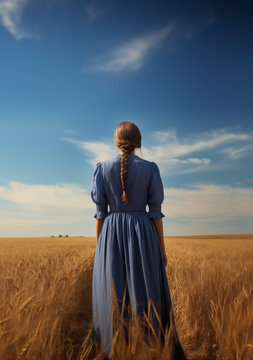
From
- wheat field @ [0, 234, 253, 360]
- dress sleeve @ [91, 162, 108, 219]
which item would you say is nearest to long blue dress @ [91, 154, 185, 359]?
dress sleeve @ [91, 162, 108, 219]

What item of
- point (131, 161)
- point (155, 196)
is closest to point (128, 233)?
point (155, 196)

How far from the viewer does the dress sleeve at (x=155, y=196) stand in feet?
9.16

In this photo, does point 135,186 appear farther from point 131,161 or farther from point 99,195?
point 99,195

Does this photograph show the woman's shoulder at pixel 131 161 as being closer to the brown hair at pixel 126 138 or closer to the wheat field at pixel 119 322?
the brown hair at pixel 126 138

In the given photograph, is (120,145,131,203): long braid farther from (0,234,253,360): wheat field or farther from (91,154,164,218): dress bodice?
(0,234,253,360): wheat field

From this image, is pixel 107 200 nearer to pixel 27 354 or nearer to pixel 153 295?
pixel 153 295

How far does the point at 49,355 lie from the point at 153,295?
0.93m

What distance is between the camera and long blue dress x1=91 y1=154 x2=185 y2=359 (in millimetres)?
2662

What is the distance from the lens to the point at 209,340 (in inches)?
118

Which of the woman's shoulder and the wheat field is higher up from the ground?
the woman's shoulder

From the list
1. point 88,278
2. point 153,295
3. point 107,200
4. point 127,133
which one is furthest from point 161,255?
point 88,278

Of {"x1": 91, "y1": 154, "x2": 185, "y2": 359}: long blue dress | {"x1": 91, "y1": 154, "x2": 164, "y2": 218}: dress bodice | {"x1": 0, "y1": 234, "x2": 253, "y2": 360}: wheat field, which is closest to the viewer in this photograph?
{"x1": 0, "y1": 234, "x2": 253, "y2": 360}: wheat field

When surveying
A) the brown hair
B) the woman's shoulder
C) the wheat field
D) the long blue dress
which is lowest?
the wheat field

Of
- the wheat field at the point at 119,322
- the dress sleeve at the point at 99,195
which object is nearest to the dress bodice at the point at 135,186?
the dress sleeve at the point at 99,195
